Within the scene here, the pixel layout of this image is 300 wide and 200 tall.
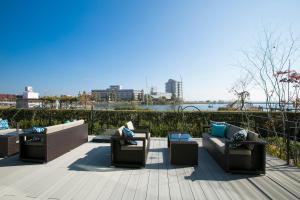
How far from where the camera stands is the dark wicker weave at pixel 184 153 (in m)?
4.43

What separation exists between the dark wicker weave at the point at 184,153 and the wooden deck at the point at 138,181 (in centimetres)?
18

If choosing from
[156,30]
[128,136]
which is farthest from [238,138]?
[156,30]

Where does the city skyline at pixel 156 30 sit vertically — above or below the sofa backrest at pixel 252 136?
above

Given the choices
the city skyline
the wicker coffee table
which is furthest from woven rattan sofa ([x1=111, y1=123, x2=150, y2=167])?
the city skyline

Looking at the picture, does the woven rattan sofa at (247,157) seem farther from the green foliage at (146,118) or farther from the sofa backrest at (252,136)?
the green foliage at (146,118)

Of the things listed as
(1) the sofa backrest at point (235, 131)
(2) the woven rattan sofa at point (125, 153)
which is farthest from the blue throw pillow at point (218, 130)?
(2) the woven rattan sofa at point (125, 153)

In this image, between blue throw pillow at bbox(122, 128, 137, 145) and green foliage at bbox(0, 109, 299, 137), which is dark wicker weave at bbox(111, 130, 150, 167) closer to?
blue throw pillow at bbox(122, 128, 137, 145)

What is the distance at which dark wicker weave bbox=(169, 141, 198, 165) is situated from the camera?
443 cm

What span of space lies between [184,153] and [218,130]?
1.86 meters

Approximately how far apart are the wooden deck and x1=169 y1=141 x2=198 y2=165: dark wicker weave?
0.18 m

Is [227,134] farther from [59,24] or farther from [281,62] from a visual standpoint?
[59,24]

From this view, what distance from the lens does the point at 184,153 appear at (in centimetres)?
446

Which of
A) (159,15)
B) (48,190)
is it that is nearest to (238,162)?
(48,190)

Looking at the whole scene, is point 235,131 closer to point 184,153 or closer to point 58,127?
point 184,153
